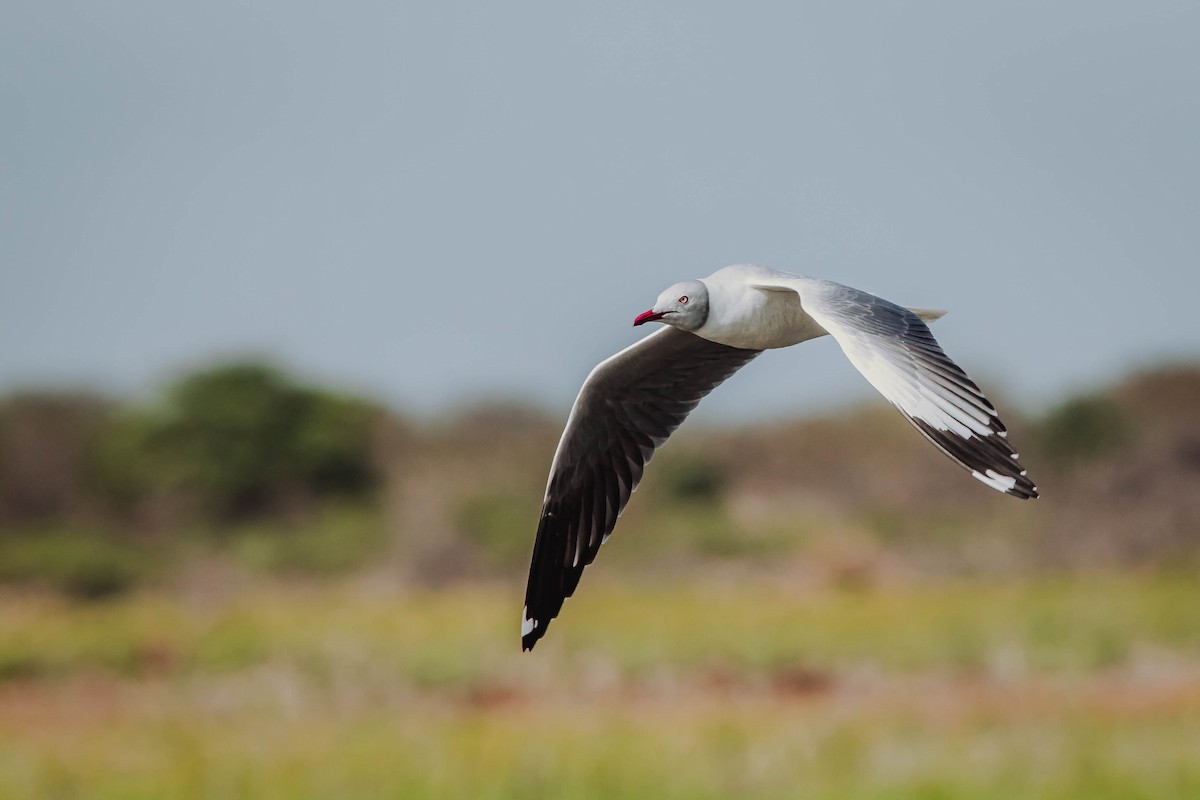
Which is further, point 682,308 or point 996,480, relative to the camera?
point 682,308

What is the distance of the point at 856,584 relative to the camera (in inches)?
646

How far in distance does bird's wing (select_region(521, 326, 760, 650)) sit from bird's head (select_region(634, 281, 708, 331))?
29.2 inches

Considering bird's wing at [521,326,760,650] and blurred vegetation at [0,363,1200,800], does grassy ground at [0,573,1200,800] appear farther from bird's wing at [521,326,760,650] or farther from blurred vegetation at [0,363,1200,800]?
bird's wing at [521,326,760,650]

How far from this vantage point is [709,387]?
407cm

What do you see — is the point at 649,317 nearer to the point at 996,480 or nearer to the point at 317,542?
the point at 996,480

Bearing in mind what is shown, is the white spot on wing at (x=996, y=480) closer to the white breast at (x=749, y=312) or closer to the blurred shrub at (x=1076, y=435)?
the white breast at (x=749, y=312)

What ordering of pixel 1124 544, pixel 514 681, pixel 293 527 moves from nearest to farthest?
1. pixel 514 681
2. pixel 1124 544
3. pixel 293 527

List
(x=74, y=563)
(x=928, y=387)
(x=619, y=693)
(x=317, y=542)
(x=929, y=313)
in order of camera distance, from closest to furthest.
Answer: (x=928, y=387), (x=929, y=313), (x=619, y=693), (x=74, y=563), (x=317, y=542)

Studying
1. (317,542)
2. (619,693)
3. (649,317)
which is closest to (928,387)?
(649,317)

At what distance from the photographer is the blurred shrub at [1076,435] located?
61.3 ft

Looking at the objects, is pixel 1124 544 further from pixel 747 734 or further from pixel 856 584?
pixel 747 734

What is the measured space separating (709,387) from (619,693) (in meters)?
11.0

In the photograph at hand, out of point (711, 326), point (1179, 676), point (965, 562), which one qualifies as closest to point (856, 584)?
point (965, 562)

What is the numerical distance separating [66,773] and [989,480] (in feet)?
35.0
